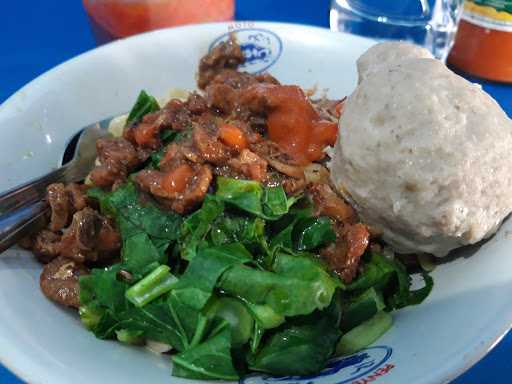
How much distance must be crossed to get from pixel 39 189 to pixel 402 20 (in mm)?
2440

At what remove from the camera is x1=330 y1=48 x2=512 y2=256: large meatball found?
154 cm

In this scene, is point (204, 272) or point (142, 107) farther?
point (142, 107)

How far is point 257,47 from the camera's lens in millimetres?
2654

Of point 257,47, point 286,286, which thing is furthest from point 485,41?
Answer: point 286,286

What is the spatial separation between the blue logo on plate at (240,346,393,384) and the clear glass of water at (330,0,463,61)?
2.25 m

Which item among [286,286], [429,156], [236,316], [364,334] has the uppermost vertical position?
[429,156]

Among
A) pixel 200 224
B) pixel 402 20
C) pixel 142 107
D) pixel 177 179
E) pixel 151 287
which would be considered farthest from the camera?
pixel 402 20

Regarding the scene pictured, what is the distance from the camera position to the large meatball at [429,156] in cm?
154

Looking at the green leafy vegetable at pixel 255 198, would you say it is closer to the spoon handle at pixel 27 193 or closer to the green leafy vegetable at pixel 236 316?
the green leafy vegetable at pixel 236 316

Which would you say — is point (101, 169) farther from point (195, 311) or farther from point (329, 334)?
point (329, 334)

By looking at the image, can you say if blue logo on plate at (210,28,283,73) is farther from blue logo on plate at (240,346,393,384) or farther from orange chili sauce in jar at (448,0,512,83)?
blue logo on plate at (240,346,393,384)

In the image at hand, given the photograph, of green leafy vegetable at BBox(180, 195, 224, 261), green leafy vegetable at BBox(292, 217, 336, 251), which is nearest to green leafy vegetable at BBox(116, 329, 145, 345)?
green leafy vegetable at BBox(180, 195, 224, 261)

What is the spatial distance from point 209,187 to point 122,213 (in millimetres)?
316

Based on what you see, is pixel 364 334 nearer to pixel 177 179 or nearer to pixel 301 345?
pixel 301 345
